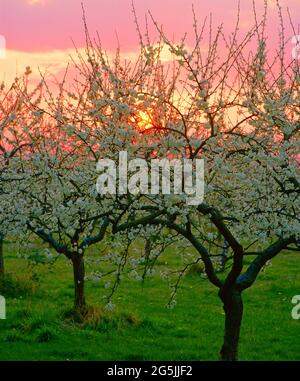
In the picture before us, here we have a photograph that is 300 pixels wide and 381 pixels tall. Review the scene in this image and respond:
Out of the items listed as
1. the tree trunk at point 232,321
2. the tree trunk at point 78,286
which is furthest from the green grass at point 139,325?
the tree trunk at point 232,321

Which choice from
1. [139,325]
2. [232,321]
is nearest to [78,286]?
[139,325]

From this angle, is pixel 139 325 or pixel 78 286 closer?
pixel 139 325

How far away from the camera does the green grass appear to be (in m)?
12.7

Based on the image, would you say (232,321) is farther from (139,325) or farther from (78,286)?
(78,286)

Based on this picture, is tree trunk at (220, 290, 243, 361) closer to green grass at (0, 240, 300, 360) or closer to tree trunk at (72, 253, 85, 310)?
green grass at (0, 240, 300, 360)

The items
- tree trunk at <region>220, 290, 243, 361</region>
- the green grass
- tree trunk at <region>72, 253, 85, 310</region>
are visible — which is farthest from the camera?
tree trunk at <region>72, 253, 85, 310</region>

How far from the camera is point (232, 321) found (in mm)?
10727

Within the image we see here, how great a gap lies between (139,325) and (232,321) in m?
4.69

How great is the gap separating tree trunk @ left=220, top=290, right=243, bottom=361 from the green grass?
1.77 metres

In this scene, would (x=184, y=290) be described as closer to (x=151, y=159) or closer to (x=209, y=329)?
(x=209, y=329)

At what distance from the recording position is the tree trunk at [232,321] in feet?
35.1

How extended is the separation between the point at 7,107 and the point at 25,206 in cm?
1001

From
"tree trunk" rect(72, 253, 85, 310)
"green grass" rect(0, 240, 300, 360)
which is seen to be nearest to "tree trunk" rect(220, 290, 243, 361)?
"green grass" rect(0, 240, 300, 360)
